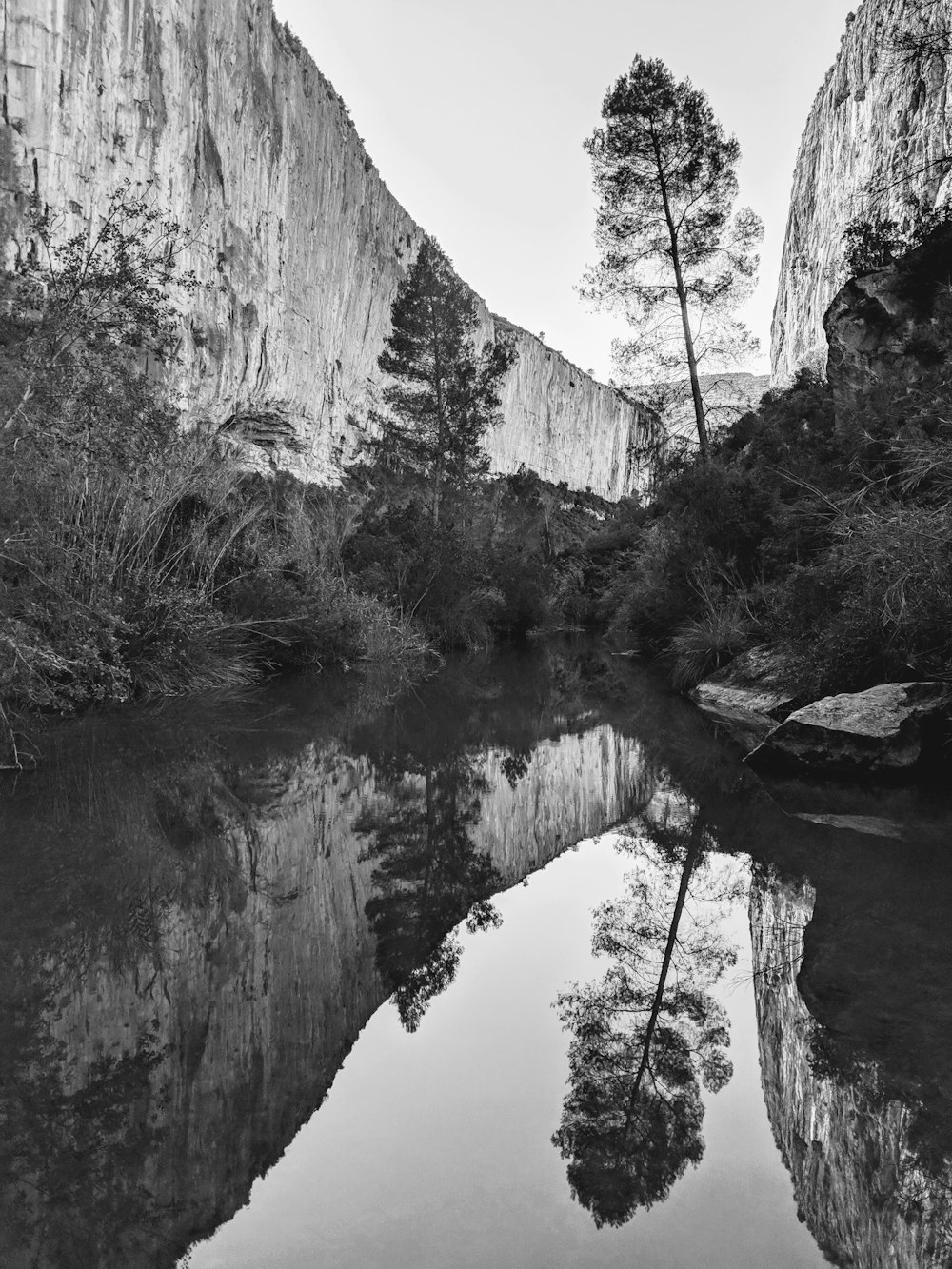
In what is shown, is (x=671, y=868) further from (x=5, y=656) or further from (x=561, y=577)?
(x=561, y=577)

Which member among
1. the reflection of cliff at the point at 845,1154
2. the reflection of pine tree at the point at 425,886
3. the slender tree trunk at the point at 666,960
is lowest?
the reflection of pine tree at the point at 425,886

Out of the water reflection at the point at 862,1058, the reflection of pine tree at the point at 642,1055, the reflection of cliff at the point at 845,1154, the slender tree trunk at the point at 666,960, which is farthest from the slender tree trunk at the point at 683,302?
the reflection of cliff at the point at 845,1154

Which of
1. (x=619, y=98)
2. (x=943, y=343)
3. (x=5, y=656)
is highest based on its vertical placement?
(x=619, y=98)

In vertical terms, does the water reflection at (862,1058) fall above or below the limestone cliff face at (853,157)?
below

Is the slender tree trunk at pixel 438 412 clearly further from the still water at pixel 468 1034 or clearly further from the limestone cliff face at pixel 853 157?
the still water at pixel 468 1034

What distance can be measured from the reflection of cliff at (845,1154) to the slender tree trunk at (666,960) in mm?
316

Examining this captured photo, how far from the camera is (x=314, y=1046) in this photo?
7.84ft

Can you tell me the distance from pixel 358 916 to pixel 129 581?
676 centimetres

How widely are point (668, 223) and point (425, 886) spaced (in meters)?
15.8

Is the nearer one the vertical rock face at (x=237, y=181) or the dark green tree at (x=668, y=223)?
the dark green tree at (x=668, y=223)

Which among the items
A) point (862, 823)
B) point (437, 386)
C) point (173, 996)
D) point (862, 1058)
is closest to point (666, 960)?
point (862, 1058)

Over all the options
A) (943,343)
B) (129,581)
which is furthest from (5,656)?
(943,343)

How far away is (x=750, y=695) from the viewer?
30.0ft

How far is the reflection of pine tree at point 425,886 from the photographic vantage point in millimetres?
2912
